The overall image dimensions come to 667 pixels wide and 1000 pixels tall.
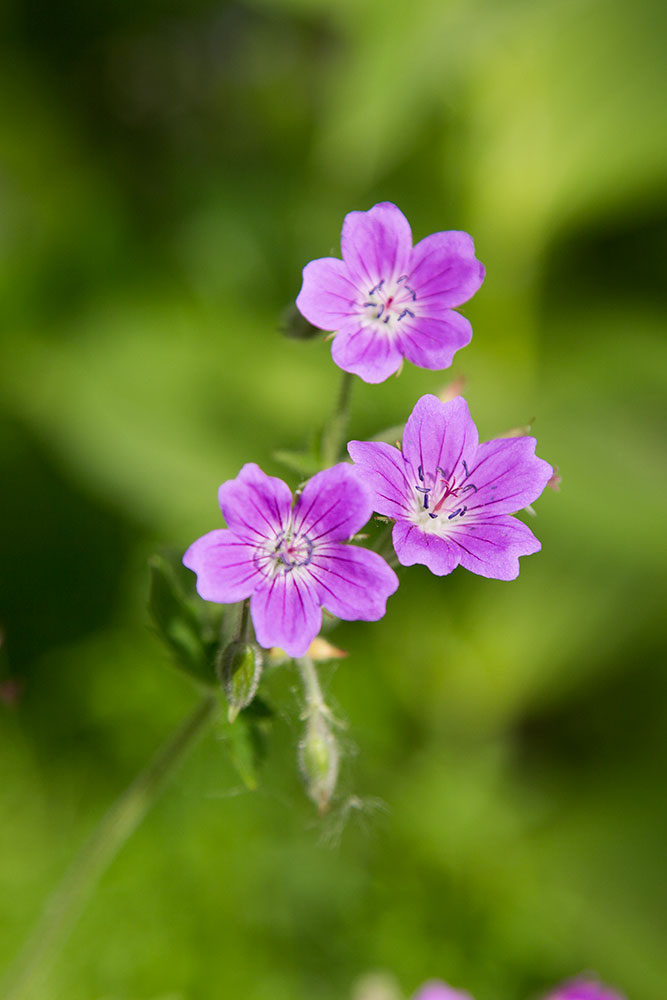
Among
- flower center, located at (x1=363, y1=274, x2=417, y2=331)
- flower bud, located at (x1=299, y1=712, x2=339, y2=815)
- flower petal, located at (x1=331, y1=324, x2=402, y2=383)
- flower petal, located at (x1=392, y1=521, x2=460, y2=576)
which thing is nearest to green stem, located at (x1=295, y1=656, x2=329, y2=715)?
flower bud, located at (x1=299, y1=712, x2=339, y2=815)

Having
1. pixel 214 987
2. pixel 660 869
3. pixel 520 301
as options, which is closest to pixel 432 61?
pixel 520 301

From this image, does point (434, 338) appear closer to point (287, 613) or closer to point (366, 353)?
point (366, 353)

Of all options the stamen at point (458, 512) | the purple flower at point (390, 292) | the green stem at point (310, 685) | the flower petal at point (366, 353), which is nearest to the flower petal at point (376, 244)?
the purple flower at point (390, 292)

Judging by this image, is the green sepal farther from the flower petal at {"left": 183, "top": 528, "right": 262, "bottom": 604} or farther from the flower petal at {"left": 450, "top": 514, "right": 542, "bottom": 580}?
the flower petal at {"left": 450, "top": 514, "right": 542, "bottom": 580}

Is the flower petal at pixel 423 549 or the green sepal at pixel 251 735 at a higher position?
the flower petal at pixel 423 549

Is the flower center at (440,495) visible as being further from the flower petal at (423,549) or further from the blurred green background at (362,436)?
the blurred green background at (362,436)

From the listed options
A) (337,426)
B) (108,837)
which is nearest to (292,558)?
(337,426)

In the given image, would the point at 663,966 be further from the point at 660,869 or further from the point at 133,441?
the point at 133,441
